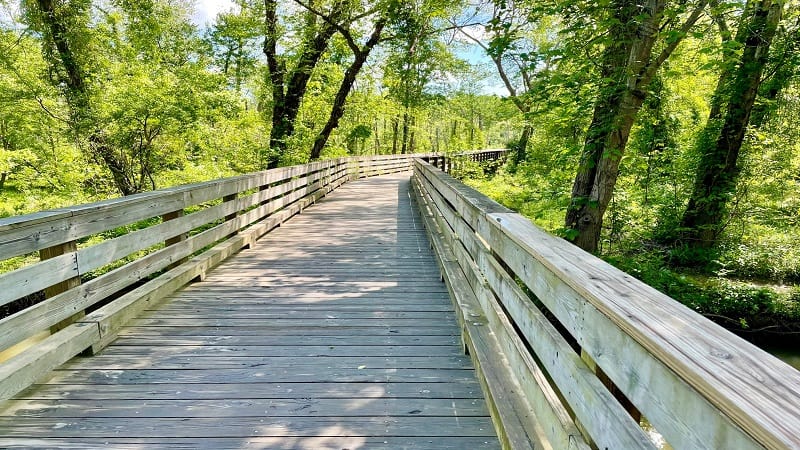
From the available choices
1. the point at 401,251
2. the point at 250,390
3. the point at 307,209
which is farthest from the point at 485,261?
the point at 307,209

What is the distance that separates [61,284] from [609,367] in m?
3.14

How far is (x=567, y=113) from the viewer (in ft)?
20.1

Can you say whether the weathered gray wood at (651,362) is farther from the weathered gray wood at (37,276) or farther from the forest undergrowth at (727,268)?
the forest undergrowth at (727,268)

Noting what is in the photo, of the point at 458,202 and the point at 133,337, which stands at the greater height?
the point at 458,202

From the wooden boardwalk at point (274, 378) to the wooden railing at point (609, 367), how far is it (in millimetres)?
397

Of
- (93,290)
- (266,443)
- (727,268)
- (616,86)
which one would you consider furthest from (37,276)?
(727,268)

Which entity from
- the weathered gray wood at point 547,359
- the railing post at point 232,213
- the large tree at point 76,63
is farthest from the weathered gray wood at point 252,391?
the large tree at point 76,63

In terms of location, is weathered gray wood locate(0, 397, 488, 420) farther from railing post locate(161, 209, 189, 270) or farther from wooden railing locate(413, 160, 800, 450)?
railing post locate(161, 209, 189, 270)

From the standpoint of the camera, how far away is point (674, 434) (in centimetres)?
101

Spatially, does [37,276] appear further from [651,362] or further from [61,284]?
[651,362]

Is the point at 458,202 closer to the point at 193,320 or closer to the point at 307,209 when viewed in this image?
the point at 193,320

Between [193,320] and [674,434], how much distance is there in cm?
354

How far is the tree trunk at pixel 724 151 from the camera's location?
805 centimetres

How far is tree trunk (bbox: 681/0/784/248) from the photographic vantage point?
8047mm
